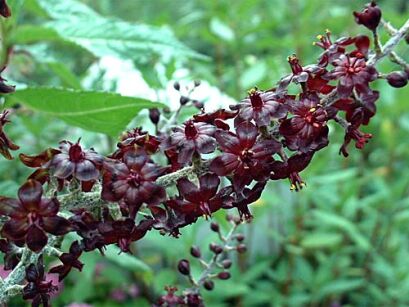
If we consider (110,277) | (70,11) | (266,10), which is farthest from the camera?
(266,10)

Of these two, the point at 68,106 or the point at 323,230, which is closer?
the point at 68,106

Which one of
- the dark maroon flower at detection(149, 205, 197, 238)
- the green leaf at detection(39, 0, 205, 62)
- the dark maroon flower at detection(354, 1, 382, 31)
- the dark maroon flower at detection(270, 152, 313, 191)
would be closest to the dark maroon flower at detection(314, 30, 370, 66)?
the dark maroon flower at detection(354, 1, 382, 31)

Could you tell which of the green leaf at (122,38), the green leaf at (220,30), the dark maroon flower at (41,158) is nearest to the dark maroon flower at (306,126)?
the dark maroon flower at (41,158)

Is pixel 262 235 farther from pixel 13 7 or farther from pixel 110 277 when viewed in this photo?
pixel 13 7

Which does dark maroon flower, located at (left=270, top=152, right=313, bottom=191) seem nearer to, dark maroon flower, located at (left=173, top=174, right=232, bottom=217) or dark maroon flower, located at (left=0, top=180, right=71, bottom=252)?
dark maroon flower, located at (left=173, top=174, right=232, bottom=217)

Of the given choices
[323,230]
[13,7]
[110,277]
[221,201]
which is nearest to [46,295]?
[221,201]

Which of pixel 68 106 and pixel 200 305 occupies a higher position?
pixel 68 106
